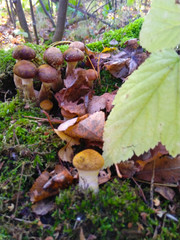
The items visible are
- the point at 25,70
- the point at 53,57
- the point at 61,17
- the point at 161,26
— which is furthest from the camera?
the point at 61,17

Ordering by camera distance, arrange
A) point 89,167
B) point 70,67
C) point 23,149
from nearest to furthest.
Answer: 1. point 89,167
2. point 23,149
3. point 70,67

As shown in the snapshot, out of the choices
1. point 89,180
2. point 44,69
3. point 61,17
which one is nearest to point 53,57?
point 44,69

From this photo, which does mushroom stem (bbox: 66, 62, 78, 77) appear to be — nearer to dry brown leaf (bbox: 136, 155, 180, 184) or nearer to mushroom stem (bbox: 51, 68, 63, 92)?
mushroom stem (bbox: 51, 68, 63, 92)

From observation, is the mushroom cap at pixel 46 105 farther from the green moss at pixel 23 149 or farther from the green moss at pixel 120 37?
the green moss at pixel 120 37

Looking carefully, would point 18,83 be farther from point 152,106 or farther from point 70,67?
point 152,106

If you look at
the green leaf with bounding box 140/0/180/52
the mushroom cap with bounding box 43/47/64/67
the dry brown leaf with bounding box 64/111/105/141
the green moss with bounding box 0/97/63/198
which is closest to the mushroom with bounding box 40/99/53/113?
the green moss with bounding box 0/97/63/198

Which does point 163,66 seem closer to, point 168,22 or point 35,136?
point 168,22
